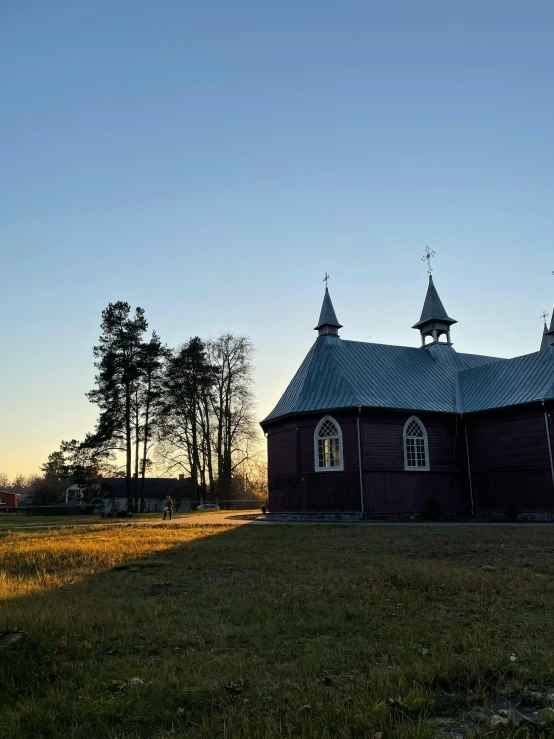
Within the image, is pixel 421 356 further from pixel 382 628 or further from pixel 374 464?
pixel 382 628

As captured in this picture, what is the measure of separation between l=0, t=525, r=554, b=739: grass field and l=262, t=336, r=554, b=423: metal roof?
16318 mm

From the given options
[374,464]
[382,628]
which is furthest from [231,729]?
[374,464]

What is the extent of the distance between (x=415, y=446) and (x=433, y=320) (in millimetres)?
9667

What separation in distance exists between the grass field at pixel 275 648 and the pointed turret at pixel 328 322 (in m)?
21.8

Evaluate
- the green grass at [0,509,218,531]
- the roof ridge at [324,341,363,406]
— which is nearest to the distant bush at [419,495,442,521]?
the roof ridge at [324,341,363,406]

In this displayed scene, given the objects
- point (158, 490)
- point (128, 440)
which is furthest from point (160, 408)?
point (158, 490)

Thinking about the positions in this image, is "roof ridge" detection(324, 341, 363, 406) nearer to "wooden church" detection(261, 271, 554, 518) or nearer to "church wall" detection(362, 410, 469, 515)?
"wooden church" detection(261, 271, 554, 518)

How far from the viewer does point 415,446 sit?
27.1m

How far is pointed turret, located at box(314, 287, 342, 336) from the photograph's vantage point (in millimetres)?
31594

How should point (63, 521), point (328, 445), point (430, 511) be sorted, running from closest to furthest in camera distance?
point (430, 511) → point (328, 445) → point (63, 521)

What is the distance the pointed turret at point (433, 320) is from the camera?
33.7m

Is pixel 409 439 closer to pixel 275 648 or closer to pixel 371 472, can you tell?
pixel 371 472

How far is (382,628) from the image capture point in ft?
19.2

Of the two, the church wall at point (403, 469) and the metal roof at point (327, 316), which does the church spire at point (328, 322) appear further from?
the church wall at point (403, 469)
